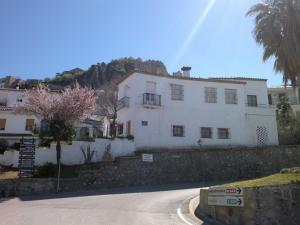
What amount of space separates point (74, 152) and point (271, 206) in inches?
832

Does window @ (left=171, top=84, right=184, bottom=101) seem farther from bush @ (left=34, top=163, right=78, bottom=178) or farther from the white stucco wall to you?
the white stucco wall

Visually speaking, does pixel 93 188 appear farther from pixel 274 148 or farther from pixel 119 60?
pixel 119 60

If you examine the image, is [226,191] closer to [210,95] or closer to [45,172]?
[45,172]

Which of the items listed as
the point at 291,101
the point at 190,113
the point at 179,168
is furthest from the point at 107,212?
the point at 291,101

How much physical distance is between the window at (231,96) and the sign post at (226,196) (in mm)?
23863

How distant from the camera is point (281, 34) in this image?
710 inches

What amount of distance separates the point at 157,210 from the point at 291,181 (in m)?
6.33

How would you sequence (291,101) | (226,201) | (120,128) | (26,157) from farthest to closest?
(291,101), (120,128), (26,157), (226,201)

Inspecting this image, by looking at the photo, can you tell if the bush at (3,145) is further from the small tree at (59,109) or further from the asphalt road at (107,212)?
the asphalt road at (107,212)

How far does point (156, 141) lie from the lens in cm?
3372

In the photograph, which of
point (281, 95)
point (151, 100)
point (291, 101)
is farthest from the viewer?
point (291, 101)

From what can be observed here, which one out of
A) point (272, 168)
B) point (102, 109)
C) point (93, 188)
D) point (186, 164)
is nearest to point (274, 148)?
point (272, 168)

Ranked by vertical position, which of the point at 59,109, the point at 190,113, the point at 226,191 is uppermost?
the point at 190,113

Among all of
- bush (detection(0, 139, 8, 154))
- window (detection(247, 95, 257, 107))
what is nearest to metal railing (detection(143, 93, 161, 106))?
window (detection(247, 95, 257, 107))
